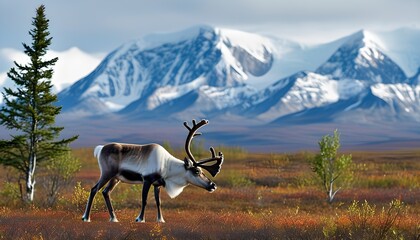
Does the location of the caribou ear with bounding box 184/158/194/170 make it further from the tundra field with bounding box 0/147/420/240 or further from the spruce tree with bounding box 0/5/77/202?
the spruce tree with bounding box 0/5/77/202

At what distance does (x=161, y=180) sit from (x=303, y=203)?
16.6 metres

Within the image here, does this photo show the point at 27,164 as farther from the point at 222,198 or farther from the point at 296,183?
the point at 296,183

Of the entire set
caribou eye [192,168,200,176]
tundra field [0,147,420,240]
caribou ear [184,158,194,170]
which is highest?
caribou ear [184,158,194,170]

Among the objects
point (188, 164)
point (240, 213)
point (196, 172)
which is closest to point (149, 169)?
point (188, 164)

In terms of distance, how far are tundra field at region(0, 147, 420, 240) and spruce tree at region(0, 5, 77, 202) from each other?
171 centimetres

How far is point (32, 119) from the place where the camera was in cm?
2873

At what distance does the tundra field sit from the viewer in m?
17.5

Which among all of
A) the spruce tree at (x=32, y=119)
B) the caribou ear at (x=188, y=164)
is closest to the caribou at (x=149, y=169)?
the caribou ear at (x=188, y=164)

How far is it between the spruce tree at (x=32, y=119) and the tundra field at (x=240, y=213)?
5.62ft

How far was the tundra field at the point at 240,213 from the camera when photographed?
57.3 feet

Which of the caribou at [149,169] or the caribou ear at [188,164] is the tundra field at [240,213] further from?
the caribou ear at [188,164]

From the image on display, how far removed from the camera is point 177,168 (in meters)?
20.4

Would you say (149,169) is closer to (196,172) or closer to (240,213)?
(196,172)

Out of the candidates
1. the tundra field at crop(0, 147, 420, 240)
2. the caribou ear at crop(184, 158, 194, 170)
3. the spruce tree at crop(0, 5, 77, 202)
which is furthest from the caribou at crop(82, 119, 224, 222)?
the spruce tree at crop(0, 5, 77, 202)
